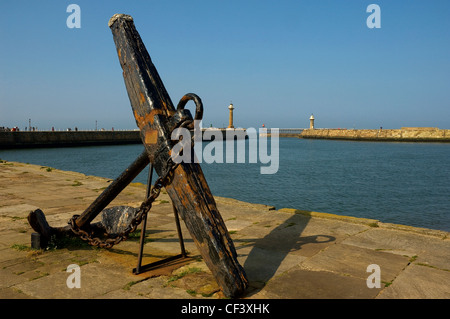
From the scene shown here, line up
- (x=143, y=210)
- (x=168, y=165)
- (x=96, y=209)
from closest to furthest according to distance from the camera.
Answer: (x=168, y=165)
(x=143, y=210)
(x=96, y=209)

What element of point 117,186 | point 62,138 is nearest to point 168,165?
point 117,186

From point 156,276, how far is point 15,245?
208 cm

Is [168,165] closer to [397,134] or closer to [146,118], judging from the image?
[146,118]

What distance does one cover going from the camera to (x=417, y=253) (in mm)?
4301

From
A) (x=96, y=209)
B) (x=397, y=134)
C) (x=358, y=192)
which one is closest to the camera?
(x=96, y=209)

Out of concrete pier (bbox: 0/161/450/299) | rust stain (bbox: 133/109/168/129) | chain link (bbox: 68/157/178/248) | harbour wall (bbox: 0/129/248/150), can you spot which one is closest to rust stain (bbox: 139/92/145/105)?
rust stain (bbox: 133/109/168/129)

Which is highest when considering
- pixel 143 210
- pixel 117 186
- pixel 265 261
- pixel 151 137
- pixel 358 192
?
pixel 151 137

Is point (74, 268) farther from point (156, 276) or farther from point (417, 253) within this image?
point (417, 253)

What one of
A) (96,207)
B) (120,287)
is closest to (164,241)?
(96,207)

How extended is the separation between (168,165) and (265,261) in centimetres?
170

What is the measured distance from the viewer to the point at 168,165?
114 inches

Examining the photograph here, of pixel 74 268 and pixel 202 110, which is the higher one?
pixel 202 110
